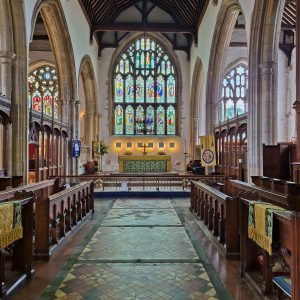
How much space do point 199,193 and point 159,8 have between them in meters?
12.8

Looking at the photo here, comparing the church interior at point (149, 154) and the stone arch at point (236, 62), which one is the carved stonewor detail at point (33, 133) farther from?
the stone arch at point (236, 62)

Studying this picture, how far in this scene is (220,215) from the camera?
4039 millimetres

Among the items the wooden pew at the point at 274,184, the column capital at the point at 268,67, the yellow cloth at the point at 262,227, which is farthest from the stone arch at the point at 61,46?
the yellow cloth at the point at 262,227

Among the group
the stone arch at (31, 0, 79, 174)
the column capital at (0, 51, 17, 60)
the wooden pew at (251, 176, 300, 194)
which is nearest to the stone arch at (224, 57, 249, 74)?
the stone arch at (31, 0, 79, 174)

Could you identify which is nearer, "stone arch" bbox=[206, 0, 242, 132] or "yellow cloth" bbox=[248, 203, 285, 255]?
"yellow cloth" bbox=[248, 203, 285, 255]

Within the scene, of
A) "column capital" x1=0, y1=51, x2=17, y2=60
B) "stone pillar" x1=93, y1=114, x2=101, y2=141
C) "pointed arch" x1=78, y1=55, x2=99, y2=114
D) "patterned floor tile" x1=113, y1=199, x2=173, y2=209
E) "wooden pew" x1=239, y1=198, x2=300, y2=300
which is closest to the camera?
"wooden pew" x1=239, y1=198, x2=300, y2=300

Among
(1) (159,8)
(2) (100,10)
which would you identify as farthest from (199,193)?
(1) (159,8)

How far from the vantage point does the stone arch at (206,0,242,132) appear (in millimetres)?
9969

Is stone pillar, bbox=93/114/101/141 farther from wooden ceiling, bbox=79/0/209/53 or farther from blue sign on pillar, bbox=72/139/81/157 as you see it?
blue sign on pillar, bbox=72/139/81/157

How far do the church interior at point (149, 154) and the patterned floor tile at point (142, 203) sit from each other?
2.6 inches

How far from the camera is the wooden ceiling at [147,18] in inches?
538

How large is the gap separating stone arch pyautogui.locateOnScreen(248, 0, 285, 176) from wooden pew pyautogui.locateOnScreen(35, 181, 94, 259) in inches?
148

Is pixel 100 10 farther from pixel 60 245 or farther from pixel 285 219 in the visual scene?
pixel 285 219

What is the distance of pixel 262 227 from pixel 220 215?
169 centimetres
